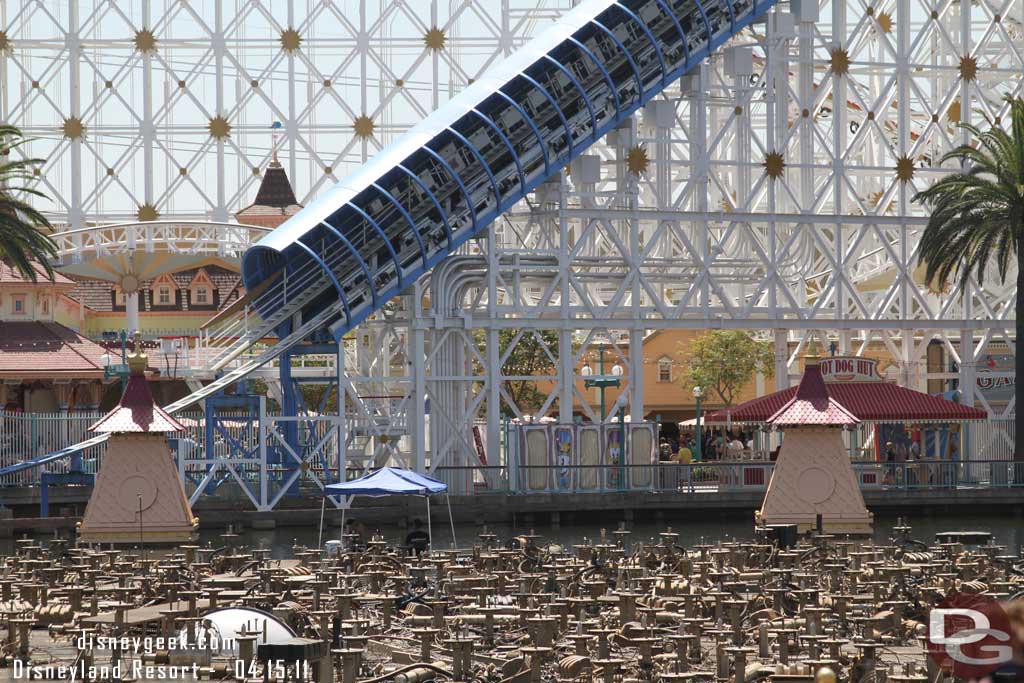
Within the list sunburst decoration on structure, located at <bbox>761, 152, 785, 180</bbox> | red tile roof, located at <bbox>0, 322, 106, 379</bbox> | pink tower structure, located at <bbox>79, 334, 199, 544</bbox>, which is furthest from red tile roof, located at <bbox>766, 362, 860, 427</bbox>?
red tile roof, located at <bbox>0, 322, 106, 379</bbox>

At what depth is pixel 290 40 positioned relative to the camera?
78938 millimetres

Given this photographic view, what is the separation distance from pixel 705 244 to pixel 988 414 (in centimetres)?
1098

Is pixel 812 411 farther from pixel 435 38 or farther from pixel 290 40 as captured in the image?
pixel 290 40

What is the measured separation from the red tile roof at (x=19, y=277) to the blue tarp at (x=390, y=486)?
2659 centimetres

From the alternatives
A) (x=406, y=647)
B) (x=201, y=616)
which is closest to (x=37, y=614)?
(x=201, y=616)

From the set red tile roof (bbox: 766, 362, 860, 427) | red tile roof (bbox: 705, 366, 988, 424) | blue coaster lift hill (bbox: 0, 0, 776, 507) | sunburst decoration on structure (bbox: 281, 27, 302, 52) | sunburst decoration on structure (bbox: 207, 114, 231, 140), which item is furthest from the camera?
sunburst decoration on structure (bbox: 207, 114, 231, 140)

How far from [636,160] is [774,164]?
5.49m

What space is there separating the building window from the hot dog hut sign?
47058 millimetres

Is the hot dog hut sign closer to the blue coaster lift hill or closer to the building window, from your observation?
the blue coaster lift hill

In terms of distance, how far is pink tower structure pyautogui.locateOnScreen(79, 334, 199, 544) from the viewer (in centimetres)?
4750

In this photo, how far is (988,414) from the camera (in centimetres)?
6869

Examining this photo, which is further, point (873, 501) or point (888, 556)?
point (873, 501)

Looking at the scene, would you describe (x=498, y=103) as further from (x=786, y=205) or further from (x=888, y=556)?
(x=888, y=556)

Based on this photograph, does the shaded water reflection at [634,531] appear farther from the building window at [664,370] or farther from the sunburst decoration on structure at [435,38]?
the building window at [664,370]
